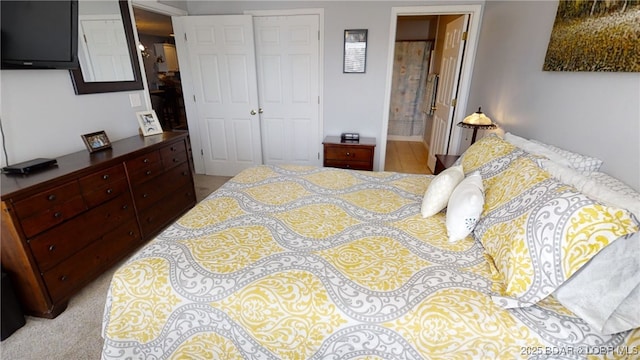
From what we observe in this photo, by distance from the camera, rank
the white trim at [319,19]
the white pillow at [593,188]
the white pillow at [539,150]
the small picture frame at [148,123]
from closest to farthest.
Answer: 1. the white pillow at [593,188]
2. the white pillow at [539,150]
3. the small picture frame at [148,123]
4. the white trim at [319,19]

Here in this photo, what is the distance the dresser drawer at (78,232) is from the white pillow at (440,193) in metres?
2.08

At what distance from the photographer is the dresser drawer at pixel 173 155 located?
8.33 ft

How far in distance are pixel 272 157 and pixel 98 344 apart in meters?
2.77

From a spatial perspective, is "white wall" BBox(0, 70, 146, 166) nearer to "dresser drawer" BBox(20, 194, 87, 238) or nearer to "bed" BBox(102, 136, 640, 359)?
"dresser drawer" BBox(20, 194, 87, 238)

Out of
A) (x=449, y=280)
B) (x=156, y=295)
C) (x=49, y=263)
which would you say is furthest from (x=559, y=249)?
(x=49, y=263)

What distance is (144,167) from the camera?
2.30m

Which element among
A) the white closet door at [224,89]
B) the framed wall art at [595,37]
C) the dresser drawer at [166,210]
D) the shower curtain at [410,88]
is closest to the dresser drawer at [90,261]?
the dresser drawer at [166,210]

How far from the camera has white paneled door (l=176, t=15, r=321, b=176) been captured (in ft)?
11.0

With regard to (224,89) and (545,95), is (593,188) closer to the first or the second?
(545,95)

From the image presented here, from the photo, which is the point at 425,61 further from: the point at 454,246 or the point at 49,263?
the point at 49,263

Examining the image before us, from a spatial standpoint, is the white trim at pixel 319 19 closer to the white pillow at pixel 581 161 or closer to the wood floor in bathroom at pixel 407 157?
the wood floor in bathroom at pixel 407 157

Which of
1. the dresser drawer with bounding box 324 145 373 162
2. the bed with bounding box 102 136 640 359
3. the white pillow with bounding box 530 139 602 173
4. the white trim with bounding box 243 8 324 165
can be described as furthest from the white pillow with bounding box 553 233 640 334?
the white trim with bounding box 243 8 324 165

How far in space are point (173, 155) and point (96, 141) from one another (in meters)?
0.59

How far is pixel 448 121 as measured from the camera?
11.6ft
